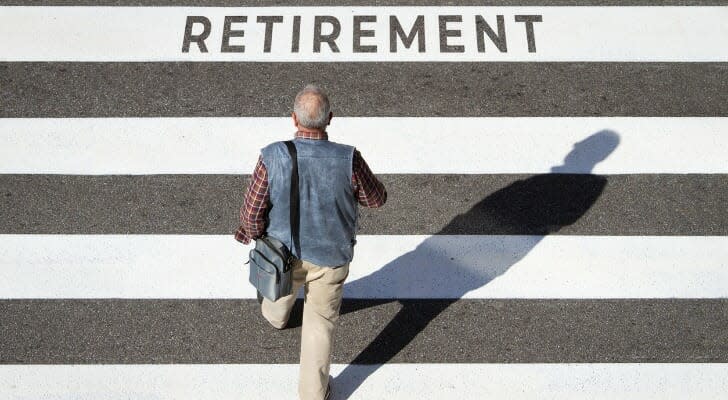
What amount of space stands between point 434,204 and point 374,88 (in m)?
1.04

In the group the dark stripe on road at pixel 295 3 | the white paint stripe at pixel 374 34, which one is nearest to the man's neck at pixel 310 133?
the white paint stripe at pixel 374 34

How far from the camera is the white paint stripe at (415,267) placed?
17.5 ft

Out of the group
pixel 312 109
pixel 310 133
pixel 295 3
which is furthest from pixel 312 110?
pixel 295 3

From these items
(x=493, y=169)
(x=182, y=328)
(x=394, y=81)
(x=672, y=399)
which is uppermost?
(x=394, y=81)

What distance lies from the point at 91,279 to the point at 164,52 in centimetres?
189

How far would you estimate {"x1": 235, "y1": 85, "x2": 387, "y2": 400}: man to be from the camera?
4.02m

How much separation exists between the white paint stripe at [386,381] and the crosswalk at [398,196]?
1 cm

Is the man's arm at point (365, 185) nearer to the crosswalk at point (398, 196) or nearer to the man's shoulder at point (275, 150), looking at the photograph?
the man's shoulder at point (275, 150)

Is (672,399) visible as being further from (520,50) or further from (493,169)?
(520,50)

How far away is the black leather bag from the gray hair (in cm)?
39

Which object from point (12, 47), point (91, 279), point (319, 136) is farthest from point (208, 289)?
point (12, 47)

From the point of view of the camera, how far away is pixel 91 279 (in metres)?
5.35

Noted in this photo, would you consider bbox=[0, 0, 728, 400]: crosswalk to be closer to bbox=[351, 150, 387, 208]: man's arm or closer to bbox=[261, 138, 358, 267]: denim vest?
bbox=[261, 138, 358, 267]: denim vest

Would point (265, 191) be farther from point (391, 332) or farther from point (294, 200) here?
point (391, 332)
